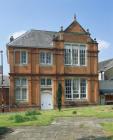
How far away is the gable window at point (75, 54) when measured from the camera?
49.1 m

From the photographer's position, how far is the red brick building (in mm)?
46594

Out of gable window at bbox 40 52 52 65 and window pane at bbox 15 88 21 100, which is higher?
gable window at bbox 40 52 52 65

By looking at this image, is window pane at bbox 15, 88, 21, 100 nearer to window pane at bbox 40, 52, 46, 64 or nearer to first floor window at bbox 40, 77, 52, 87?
first floor window at bbox 40, 77, 52, 87

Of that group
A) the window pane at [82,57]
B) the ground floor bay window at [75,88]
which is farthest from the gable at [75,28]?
the ground floor bay window at [75,88]

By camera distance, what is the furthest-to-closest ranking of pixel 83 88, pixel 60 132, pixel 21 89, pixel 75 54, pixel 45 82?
pixel 83 88
pixel 75 54
pixel 45 82
pixel 21 89
pixel 60 132

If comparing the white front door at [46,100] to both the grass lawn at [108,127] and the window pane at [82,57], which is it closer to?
the window pane at [82,57]

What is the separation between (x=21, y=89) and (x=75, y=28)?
465 inches

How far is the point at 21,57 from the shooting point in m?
46.8

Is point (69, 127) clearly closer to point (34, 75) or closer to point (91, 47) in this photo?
point (34, 75)

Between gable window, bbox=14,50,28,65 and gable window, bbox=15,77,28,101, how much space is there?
7.04 feet

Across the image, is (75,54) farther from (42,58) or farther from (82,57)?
(42,58)

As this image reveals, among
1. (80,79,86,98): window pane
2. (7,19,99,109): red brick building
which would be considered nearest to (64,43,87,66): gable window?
(7,19,99,109): red brick building

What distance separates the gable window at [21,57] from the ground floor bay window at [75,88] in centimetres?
671

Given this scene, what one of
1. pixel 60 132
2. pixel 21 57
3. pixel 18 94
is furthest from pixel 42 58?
pixel 60 132
